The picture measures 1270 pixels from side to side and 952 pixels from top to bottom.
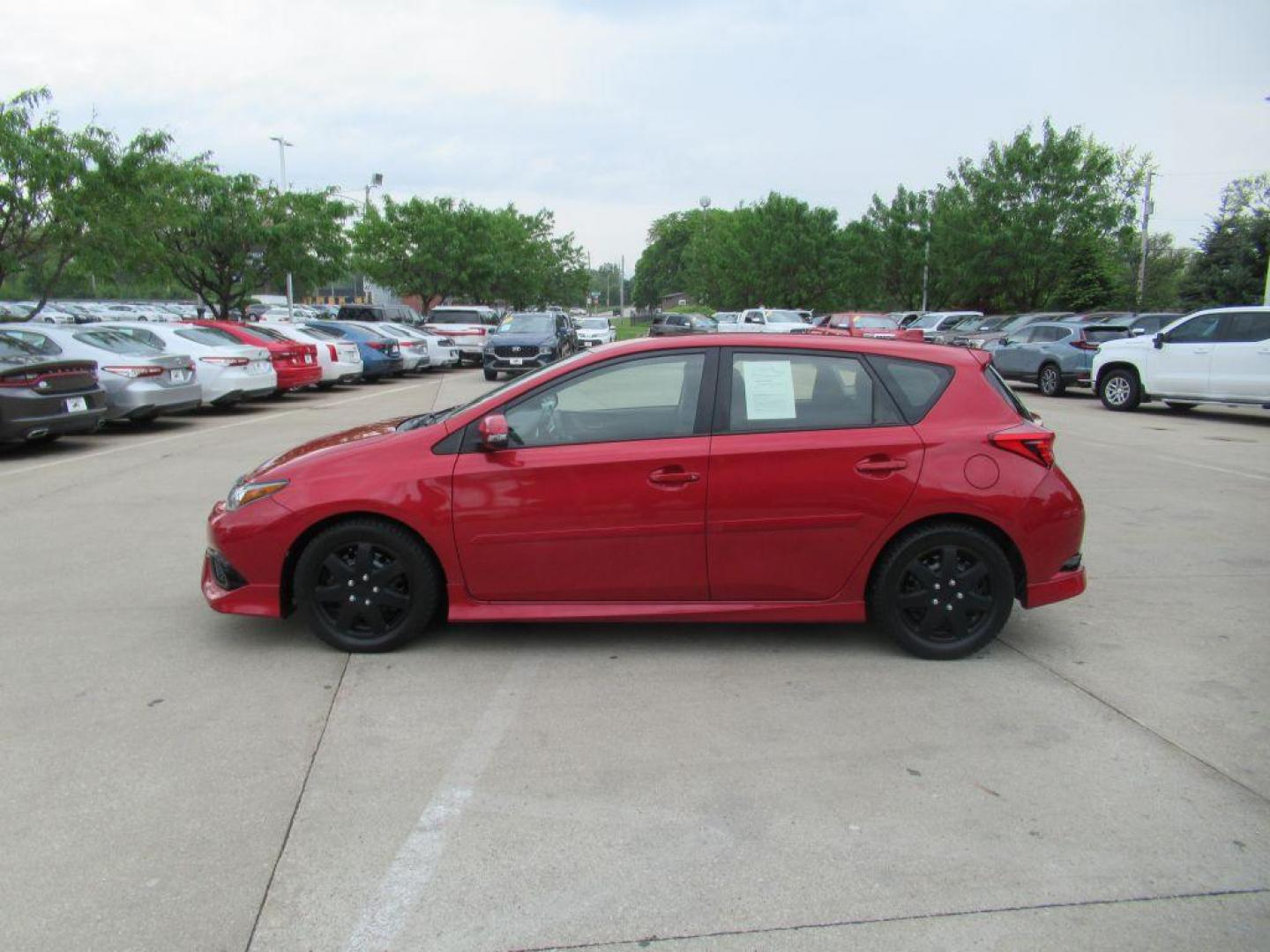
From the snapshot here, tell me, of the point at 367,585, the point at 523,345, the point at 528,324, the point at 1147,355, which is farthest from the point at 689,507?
the point at 528,324

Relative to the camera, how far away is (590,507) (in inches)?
182

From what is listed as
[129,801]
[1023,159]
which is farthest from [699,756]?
[1023,159]

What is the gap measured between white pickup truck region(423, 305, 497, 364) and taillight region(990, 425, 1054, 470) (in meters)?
26.3

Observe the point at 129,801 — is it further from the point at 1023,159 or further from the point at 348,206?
the point at 1023,159

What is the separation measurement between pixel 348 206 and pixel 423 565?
29739 mm

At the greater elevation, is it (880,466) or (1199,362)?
(1199,362)

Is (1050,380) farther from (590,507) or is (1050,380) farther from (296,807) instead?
(296,807)

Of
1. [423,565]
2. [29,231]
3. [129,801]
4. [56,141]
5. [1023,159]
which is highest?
[1023,159]

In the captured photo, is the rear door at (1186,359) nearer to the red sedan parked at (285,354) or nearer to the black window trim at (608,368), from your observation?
the black window trim at (608,368)

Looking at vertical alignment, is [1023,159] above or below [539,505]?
above

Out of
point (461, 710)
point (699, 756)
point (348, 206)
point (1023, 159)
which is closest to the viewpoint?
point (699, 756)

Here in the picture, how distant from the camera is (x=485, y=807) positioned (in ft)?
11.1

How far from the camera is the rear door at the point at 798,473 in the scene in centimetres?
463

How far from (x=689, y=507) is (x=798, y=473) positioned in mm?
546
